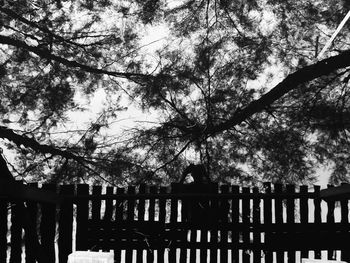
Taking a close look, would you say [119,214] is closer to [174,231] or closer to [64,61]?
[174,231]

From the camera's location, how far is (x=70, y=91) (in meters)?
6.01

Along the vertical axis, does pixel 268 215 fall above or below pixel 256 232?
above

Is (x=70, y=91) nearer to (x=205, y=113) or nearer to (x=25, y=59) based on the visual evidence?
(x=25, y=59)

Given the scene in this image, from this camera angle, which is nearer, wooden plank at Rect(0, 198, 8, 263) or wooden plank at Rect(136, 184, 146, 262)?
wooden plank at Rect(0, 198, 8, 263)

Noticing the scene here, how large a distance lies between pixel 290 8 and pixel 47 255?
189 inches

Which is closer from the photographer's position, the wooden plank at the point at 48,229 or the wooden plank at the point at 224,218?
the wooden plank at the point at 48,229

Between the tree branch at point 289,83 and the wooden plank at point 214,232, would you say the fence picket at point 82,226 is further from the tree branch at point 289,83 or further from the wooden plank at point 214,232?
the tree branch at point 289,83

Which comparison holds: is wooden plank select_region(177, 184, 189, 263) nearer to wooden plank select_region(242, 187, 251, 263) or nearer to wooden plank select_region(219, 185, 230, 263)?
wooden plank select_region(219, 185, 230, 263)

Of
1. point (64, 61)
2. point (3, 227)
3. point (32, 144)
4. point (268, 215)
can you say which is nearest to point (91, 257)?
point (3, 227)

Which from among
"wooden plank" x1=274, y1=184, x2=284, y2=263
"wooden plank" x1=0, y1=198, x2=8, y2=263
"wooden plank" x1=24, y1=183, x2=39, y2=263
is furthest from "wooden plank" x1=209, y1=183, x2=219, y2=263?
"wooden plank" x1=0, y1=198, x2=8, y2=263

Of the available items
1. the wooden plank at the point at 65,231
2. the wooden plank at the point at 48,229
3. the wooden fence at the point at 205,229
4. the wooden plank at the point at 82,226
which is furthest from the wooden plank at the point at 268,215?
the wooden plank at the point at 48,229

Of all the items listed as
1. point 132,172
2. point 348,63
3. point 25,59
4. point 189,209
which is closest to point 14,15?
point 25,59

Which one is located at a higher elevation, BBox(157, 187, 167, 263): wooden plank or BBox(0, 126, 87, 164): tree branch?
BBox(0, 126, 87, 164): tree branch

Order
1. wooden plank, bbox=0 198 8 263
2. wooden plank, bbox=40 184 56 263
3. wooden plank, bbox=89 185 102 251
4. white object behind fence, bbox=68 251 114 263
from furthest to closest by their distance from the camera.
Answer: wooden plank, bbox=89 185 102 251 → wooden plank, bbox=40 184 56 263 → wooden plank, bbox=0 198 8 263 → white object behind fence, bbox=68 251 114 263
